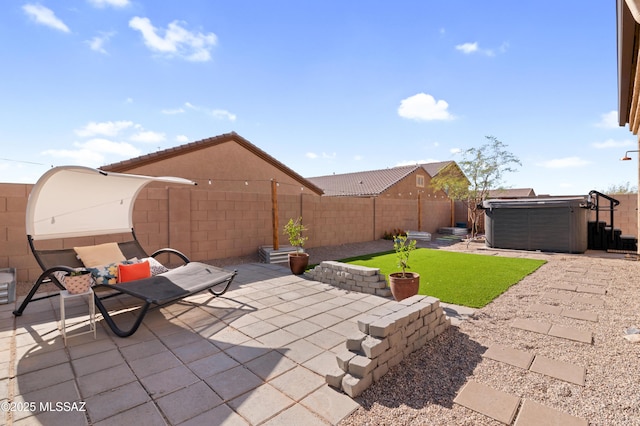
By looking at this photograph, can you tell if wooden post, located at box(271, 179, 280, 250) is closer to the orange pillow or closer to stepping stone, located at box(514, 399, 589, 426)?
the orange pillow

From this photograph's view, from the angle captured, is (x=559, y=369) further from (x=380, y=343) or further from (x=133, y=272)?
(x=133, y=272)

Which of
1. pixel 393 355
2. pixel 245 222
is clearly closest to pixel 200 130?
pixel 245 222

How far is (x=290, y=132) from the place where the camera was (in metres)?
13.2

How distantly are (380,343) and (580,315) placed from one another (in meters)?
3.69

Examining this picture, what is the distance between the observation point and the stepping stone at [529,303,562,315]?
4462 millimetres

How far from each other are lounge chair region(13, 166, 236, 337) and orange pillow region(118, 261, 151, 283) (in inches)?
11.5

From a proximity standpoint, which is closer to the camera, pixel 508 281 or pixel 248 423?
pixel 248 423

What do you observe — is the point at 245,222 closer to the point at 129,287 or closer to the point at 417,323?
the point at 129,287

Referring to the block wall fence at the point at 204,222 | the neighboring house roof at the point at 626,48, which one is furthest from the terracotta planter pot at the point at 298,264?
the neighboring house roof at the point at 626,48

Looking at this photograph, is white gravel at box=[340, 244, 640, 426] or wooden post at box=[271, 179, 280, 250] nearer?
white gravel at box=[340, 244, 640, 426]

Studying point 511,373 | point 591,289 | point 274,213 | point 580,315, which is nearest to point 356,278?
point 511,373

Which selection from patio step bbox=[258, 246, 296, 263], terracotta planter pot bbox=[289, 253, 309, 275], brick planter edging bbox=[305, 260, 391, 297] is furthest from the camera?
patio step bbox=[258, 246, 296, 263]

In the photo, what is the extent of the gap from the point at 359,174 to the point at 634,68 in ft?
76.6

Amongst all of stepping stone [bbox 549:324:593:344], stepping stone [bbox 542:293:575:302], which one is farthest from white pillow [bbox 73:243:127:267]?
stepping stone [bbox 542:293:575:302]
